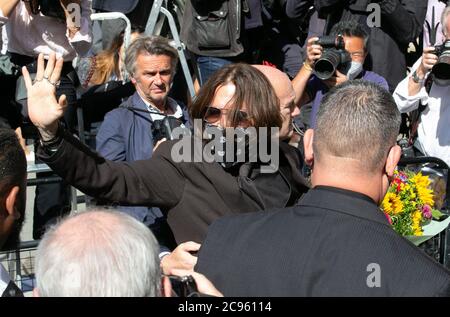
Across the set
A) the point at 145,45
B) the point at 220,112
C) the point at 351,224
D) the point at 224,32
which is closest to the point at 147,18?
the point at 224,32

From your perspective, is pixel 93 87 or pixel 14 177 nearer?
pixel 14 177

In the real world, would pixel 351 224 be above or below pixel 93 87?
above

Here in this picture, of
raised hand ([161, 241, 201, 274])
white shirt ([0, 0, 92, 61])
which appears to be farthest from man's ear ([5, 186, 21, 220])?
white shirt ([0, 0, 92, 61])

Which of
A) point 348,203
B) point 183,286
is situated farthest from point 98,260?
point 348,203

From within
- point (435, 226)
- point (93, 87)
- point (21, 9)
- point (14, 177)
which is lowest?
point (435, 226)

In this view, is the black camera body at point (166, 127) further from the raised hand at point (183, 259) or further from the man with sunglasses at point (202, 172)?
the raised hand at point (183, 259)

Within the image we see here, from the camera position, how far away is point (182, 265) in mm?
2525

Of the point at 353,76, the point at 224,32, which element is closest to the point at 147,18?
the point at 224,32

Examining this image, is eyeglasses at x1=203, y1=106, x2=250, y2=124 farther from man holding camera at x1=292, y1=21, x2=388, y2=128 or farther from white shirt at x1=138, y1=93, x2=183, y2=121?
man holding camera at x1=292, y1=21, x2=388, y2=128

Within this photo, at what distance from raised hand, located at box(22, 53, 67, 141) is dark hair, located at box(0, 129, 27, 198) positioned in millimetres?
108
